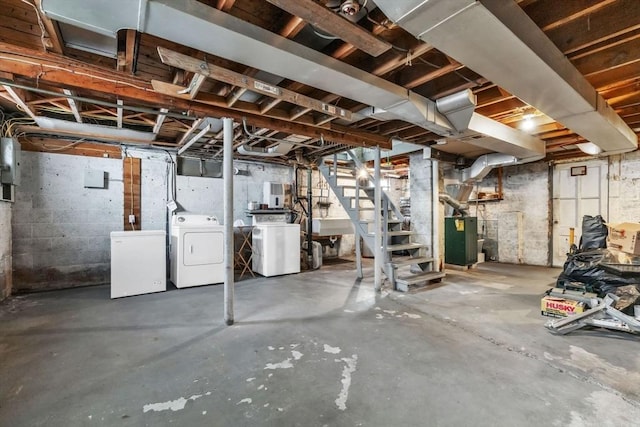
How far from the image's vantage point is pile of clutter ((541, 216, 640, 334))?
2.69m

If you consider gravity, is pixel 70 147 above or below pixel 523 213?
above

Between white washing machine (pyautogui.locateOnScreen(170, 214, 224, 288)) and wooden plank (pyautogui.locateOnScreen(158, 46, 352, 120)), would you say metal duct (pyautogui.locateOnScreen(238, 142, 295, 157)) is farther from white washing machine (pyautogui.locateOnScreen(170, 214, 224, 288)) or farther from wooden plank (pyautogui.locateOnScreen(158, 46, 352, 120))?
wooden plank (pyautogui.locateOnScreen(158, 46, 352, 120))

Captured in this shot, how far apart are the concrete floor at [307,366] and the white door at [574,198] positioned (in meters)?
3.71

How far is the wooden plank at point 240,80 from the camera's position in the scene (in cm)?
210

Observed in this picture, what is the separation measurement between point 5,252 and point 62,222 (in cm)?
72

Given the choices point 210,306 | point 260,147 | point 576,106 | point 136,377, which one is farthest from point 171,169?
point 576,106

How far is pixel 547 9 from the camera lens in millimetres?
1860

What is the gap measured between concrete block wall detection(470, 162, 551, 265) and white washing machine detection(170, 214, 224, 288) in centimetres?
641

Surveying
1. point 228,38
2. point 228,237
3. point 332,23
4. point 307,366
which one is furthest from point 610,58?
point 228,237

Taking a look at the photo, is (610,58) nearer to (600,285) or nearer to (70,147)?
(600,285)

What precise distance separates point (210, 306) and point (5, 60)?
2834 millimetres

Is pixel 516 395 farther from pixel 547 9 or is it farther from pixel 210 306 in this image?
pixel 210 306

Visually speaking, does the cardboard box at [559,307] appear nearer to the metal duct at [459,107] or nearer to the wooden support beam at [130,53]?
the metal duct at [459,107]

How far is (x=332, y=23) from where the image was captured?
1.70 metres
